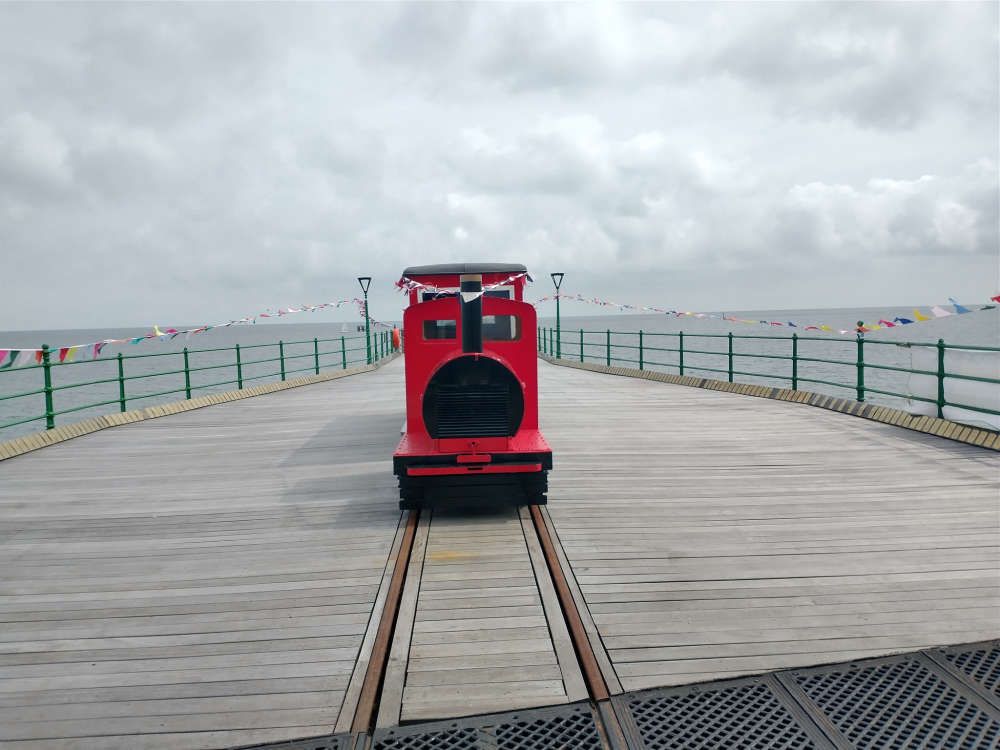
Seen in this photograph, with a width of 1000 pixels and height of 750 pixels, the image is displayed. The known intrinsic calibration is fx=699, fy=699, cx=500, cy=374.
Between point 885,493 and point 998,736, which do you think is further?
point 885,493

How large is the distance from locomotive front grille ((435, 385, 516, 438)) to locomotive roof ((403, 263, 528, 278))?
2.37 metres

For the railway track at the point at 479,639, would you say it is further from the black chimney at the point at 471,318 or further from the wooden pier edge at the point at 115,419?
the wooden pier edge at the point at 115,419

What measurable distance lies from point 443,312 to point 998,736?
465 cm

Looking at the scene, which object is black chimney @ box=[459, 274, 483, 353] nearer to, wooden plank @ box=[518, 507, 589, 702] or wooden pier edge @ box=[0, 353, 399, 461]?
wooden plank @ box=[518, 507, 589, 702]

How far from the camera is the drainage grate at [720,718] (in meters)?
2.63

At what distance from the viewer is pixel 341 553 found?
4.66 m

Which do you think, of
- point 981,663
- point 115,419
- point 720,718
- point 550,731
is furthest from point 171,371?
point 981,663

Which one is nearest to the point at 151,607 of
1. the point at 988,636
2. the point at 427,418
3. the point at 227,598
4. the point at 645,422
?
the point at 227,598

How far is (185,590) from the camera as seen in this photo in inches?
161

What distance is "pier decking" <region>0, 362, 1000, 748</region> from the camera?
9.84 ft

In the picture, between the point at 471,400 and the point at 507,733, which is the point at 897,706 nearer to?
the point at 507,733

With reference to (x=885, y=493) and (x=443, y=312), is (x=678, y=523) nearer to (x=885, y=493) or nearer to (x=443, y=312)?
(x=885, y=493)

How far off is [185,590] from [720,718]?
119 inches

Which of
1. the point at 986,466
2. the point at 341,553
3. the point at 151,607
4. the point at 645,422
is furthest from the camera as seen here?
the point at 645,422
